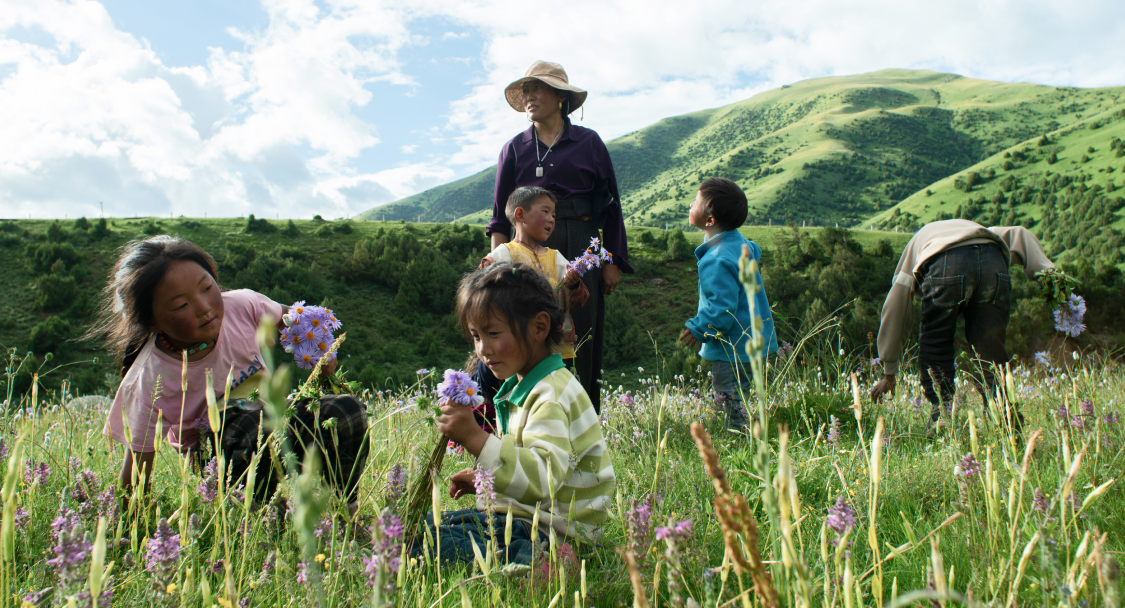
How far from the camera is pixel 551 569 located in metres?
1.28

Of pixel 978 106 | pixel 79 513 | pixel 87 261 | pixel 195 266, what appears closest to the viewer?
pixel 79 513

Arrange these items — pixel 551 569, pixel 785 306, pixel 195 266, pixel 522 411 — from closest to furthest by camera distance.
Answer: pixel 551 569 → pixel 522 411 → pixel 195 266 → pixel 785 306

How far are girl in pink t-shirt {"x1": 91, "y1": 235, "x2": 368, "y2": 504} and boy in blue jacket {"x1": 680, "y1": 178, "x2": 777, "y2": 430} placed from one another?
2196mm

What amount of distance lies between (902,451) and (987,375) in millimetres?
1617

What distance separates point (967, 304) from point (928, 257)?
378 millimetres

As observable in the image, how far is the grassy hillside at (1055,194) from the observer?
61812mm

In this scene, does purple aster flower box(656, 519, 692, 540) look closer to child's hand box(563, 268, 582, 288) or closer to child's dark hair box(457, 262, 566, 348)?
child's dark hair box(457, 262, 566, 348)

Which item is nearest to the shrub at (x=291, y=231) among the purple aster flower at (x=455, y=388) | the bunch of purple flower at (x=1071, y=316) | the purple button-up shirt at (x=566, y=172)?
the purple button-up shirt at (x=566, y=172)

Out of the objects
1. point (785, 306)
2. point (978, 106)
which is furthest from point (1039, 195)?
point (978, 106)

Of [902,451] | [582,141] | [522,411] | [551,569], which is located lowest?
[902,451]

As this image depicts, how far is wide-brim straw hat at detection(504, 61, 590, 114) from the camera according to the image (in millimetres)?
4055

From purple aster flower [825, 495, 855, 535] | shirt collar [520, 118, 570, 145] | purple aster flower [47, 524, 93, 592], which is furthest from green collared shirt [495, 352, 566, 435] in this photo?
shirt collar [520, 118, 570, 145]

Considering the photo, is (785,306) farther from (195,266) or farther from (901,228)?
(901,228)

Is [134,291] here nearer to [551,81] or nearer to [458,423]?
[458,423]
